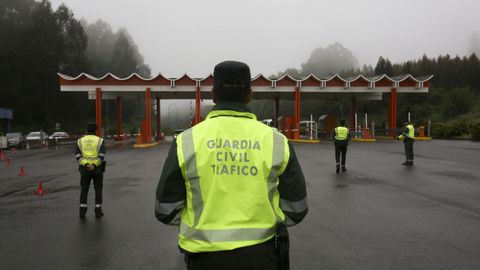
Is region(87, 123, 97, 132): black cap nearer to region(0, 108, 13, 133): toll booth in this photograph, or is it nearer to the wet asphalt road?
the wet asphalt road

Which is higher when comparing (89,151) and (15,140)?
(89,151)

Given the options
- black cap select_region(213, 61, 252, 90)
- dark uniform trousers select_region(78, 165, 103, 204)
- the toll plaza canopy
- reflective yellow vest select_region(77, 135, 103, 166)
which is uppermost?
the toll plaza canopy

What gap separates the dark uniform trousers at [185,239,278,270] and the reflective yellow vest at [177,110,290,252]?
4cm

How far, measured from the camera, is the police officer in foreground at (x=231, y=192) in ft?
7.86

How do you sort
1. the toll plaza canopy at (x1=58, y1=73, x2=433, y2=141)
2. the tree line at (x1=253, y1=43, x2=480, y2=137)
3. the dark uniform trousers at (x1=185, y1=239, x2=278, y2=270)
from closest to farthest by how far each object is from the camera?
the dark uniform trousers at (x1=185, y1=239, x2=278, y2=270) < the toll plaza canopy at (x1=58, y1=73, x2=433, y2=141) < the tree line at (x1=253, y1=43, x2=480, y2=137)

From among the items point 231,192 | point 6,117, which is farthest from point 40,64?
point 231,192

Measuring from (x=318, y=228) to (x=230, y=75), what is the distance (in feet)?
15.4

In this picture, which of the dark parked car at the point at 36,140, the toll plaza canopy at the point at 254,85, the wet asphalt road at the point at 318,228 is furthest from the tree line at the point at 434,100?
the wet asphalt road at the point at 318,228

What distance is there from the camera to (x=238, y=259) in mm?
2355

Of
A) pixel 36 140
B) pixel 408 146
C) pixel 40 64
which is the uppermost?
pixel 40 64

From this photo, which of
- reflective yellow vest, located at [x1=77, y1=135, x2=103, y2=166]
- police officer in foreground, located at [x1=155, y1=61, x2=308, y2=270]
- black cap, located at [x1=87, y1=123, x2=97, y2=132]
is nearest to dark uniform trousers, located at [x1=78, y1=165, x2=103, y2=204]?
reflective yellow vest, located at [x1=77, y1=135, x2=103, y2=166]

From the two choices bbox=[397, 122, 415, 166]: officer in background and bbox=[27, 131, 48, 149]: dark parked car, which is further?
bbox=[27, 131, 48, 149]: dark parked car

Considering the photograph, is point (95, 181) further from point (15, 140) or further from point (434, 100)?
point (434, 100)

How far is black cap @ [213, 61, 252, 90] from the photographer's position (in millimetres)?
2662
